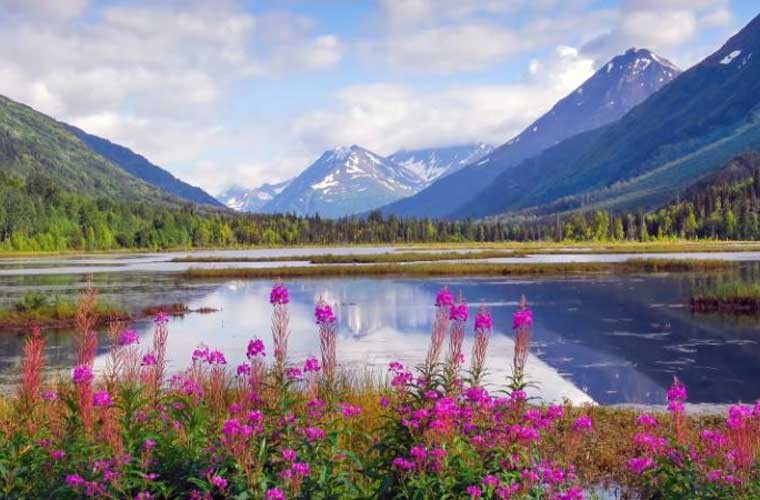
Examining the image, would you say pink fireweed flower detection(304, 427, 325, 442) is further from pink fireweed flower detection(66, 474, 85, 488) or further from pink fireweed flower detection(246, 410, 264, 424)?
pink fireweed flower detection(66, 474, 85, 488)

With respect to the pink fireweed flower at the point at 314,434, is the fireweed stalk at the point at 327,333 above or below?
above

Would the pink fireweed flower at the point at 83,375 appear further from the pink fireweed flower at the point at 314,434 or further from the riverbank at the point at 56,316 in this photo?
the riverbank at the point at 56,316

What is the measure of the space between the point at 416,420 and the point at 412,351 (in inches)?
960

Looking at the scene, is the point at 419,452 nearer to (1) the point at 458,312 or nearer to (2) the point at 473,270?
(1) the point at 458,312

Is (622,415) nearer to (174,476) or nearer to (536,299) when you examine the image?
(174,476)

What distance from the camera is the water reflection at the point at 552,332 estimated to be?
26287mm

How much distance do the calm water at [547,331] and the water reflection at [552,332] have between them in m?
0.07

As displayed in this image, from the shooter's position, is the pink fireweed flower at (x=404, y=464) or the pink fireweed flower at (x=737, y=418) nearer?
the pink fireweed flower at (x=404, y=464)

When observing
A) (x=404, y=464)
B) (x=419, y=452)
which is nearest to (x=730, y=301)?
(x=404, y=464)

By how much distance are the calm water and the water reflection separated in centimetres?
7

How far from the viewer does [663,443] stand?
962cm

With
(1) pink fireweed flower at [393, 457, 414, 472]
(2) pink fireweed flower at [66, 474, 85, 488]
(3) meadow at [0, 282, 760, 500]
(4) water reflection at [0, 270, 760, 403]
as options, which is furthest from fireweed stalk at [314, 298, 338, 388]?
(4) water reflection at [0, 270, 760, 403]

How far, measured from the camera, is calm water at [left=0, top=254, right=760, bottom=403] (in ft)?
86.6

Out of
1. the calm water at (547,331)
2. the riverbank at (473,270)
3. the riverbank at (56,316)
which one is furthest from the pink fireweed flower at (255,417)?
the riverbank at (473,270)
